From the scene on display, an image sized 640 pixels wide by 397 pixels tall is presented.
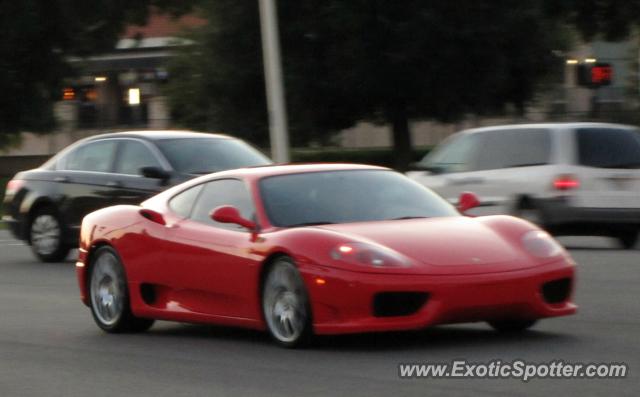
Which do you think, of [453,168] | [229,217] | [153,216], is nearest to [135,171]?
[453,168]

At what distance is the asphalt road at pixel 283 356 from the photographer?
8.22 meters

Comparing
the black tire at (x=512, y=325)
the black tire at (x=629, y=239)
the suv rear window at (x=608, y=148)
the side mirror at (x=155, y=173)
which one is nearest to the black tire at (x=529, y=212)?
the suv rear window at (x=608, y=148)

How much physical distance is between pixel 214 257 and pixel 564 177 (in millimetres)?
9316

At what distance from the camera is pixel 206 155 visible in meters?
18.5

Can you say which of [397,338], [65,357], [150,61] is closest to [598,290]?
[397,338]

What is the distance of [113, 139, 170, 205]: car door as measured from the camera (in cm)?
1823

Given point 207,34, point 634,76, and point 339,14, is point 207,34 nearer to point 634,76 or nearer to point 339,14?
point 339,14

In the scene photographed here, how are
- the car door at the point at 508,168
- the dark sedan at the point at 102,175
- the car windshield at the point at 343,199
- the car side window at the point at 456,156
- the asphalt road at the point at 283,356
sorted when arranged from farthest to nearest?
the car side window at the point at 456,156 < the car door at the point at 508,168 < the dark sedan at the point at 102,175 < the car windshield at the point at 343,199 < the asphalt road at the point at 283,356

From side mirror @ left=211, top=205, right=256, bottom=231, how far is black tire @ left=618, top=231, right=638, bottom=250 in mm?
9822

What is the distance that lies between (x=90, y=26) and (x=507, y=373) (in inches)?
1501

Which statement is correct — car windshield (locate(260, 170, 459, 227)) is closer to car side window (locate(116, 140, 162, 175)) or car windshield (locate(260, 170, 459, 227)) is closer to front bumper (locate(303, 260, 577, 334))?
front bumper (locate(303, 260, 577, 334))

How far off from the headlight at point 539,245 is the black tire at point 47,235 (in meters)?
10.1

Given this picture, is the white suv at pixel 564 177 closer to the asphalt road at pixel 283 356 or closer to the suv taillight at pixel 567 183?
the suv taillight at pixel 567 183

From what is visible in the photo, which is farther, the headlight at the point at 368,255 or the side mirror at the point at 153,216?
the side mirror at the point at 153,216
